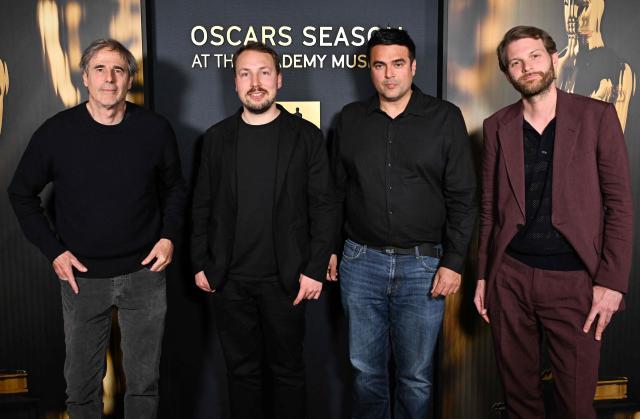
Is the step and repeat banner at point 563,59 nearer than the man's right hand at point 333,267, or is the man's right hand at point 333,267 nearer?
the man's right hand at point 333,267

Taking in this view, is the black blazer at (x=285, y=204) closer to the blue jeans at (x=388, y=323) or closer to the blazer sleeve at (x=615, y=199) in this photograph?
the blue jeans at (x=388, y=323)

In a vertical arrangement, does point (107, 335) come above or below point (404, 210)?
below

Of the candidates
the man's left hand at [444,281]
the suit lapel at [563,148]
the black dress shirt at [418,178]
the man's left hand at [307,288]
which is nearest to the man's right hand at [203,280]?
the man's left hand at [307,288]

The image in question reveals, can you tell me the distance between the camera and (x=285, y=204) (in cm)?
226

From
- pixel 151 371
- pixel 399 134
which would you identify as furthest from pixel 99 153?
pixel 399 134

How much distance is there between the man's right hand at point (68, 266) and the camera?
2203 mm

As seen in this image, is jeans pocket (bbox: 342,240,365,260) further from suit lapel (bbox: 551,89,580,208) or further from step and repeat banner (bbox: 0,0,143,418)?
step and repeat banner (bbox: 0,0,143,418)

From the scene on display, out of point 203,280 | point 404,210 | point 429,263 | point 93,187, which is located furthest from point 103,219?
point 429,263

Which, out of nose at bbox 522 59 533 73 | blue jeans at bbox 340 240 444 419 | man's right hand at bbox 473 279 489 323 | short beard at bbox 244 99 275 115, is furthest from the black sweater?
nose at bbox 522 59 533 73

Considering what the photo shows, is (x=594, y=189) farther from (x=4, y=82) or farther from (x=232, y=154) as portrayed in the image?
(x=4, y=82)

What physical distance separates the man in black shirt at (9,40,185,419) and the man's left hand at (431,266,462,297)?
1.00 m

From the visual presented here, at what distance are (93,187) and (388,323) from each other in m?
1.21

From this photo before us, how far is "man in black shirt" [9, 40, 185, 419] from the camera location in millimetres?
2199

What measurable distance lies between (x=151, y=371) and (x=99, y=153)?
0.84m
